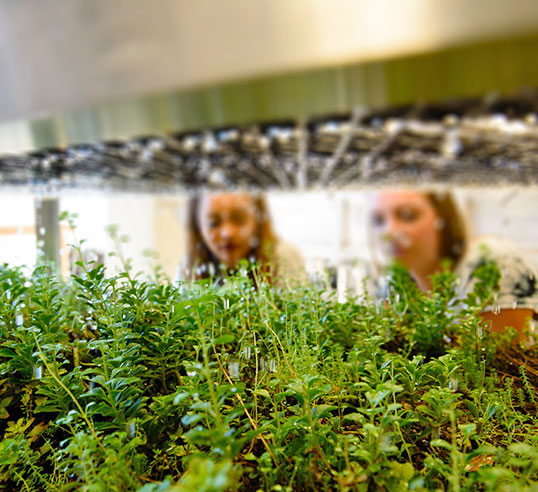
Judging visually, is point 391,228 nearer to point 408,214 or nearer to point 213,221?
point 408,214

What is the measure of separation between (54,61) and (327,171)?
2.04 metres

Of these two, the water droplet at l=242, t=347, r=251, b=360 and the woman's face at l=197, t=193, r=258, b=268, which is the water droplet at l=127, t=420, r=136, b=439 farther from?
the woman's face at l=197, t=193, r=258, b=268

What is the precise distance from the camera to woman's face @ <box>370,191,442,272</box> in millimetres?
3559

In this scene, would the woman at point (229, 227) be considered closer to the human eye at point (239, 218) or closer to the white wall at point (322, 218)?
the human eye at point (239, 218)

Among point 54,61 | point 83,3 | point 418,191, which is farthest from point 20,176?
point 418,191

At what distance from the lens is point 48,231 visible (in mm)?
→ 1154

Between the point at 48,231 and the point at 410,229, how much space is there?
319cm

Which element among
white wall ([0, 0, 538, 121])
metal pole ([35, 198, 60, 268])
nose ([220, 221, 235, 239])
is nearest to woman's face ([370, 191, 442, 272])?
nose ([220, 221, 235, 239])

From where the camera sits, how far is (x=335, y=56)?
139 centimetres

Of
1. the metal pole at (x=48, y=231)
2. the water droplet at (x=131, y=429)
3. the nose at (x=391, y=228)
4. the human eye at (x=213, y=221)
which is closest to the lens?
the water droplet at (x=131, y=429)

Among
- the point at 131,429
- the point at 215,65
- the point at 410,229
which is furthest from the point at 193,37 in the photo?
the point at 410,229

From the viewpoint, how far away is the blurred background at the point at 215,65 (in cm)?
121

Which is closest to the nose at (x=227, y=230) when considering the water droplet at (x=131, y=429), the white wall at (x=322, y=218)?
the white wall at (x=322, y=218)

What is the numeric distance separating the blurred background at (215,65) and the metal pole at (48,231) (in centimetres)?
1
